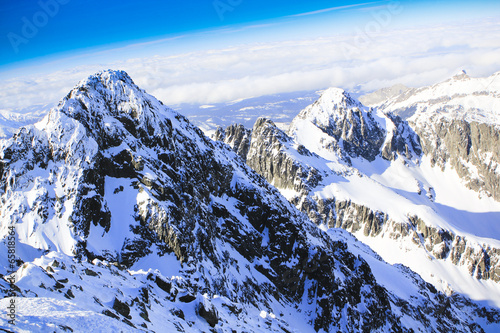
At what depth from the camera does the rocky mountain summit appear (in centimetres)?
3578

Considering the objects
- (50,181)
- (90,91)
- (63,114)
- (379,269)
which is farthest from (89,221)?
(379,269)

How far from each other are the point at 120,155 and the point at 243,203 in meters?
44.2

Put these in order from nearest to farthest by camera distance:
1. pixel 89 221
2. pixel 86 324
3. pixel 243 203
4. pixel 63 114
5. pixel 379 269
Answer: pixel 86 324, pixel 89 221, pixel 63 114, pixel 243 203, pixel 379 269

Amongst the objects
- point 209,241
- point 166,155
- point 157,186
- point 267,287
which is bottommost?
point 267,287

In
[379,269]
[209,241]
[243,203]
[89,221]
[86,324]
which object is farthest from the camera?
[379,269]

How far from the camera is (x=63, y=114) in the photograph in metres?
71.7

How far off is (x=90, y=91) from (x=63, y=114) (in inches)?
493

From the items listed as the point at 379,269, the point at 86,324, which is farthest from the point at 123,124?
the point at 379,269

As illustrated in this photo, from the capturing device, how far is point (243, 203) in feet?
346

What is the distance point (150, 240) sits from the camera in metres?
68.5

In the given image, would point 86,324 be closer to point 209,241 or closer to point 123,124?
point 209,241

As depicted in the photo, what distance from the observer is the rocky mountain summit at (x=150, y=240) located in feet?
117

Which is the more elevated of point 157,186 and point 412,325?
point 157,186

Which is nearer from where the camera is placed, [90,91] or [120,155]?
[120,155]
